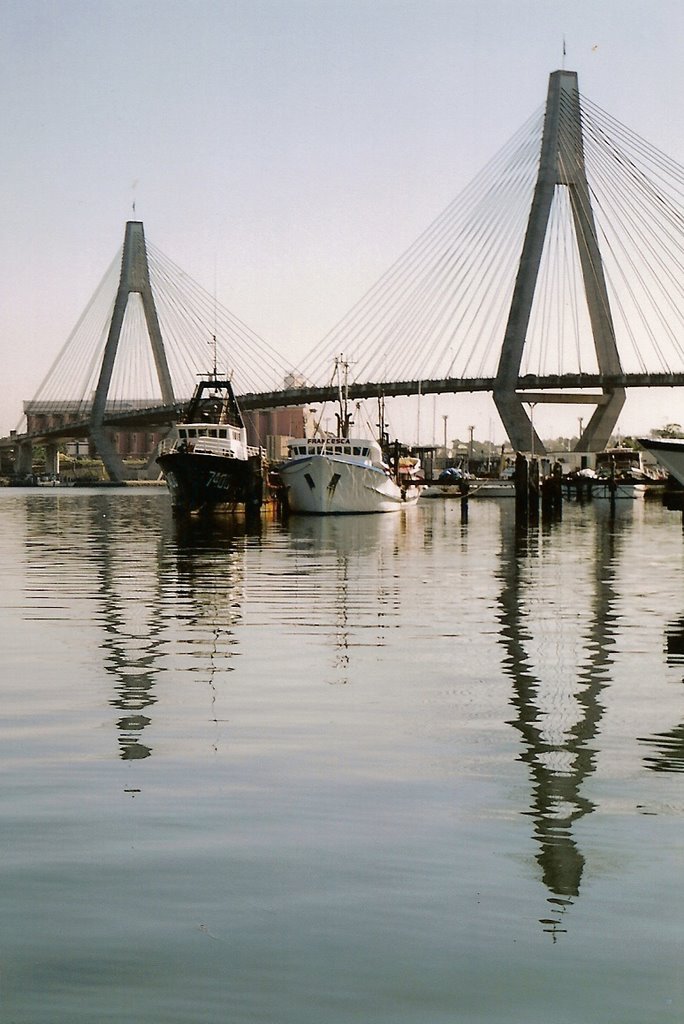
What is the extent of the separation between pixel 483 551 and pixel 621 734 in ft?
95.9

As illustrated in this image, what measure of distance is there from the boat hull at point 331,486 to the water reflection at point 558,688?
3453 centimetres

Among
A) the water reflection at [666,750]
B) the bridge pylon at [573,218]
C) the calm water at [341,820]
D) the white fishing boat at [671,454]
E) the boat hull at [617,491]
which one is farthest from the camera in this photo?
the boat hull at [617,491]

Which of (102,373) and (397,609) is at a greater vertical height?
(102,373)

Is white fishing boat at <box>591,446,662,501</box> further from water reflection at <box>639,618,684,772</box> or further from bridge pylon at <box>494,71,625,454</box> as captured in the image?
water reflection at <box>639,618,684,772</box>

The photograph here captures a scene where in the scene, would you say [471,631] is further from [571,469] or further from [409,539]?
[571,469]

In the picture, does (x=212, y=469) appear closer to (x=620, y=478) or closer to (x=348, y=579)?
(x=348, y=579)

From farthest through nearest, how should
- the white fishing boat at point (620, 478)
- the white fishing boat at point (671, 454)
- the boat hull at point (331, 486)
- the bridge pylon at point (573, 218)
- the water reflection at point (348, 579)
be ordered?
the white fishing boat at point (620, 478) < the bridge pylon at point (573, 218) < the boat hull at point (331, 486) < the white fishing boat at point (671, 454) < the water reflection at point (348, 579)

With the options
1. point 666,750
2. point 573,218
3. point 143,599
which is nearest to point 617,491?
point 573,218

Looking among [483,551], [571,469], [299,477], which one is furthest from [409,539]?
[571,469]

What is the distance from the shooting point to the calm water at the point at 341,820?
589cm

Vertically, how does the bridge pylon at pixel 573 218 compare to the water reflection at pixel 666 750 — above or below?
above

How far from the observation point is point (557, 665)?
622 inches

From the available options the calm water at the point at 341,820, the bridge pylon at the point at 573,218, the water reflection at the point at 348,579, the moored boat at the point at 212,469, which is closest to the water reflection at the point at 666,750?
the calm water at the point at 341,820

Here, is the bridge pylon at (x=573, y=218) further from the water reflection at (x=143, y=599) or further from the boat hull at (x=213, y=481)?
the water reflection at (x=143, y=599)
